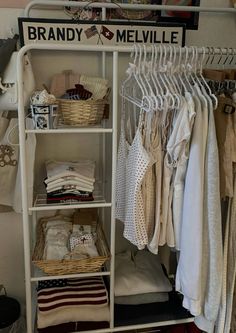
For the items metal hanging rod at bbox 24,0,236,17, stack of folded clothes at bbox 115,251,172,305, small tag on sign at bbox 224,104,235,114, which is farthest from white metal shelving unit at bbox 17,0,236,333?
small tag on sign at bbox 224,104,235,114

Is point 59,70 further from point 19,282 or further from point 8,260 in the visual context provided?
point 19,282

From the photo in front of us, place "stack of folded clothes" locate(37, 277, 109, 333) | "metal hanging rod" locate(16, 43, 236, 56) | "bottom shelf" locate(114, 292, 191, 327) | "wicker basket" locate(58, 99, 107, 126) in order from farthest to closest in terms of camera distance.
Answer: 1. "bottom shelf" locate(114, 292, 191, 327)
2. "stack of folded clothes" locate(37, 277, 109, 333)
3. "wicker basket" locate(58, 99, 107, 126)
4. "metal hanging rod" locate(16, 43, 236, 56)

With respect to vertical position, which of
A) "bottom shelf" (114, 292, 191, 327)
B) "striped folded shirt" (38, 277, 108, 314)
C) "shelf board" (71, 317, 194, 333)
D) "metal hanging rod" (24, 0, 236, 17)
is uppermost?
"metal hanging rod" (24, 0, 236, 17)

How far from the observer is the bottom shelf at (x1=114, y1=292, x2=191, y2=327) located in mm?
1553

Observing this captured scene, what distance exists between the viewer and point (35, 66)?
164cm

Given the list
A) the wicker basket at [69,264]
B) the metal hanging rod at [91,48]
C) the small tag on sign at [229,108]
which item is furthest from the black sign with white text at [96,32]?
the wicker basket at [69,264]

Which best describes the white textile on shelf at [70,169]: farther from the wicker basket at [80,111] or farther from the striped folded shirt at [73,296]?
the striped folded shirt at [73,296]

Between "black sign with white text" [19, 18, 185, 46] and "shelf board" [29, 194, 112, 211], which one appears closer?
"shelf board" [29, 194, 112, 211]

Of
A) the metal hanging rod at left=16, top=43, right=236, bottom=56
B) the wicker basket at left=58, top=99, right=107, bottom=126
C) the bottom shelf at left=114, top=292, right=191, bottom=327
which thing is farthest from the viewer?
the bottom shelf at left=114, top=292, right=191, bottom=327

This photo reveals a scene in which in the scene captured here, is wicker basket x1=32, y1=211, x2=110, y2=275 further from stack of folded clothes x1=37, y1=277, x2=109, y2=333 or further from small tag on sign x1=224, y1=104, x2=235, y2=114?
small tag on sign x1=224, y1=104, x2=235, y2=114

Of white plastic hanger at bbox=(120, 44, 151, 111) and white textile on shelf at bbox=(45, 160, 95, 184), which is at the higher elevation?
white plastic hanger at bbox=(120, 44, 151, 111)

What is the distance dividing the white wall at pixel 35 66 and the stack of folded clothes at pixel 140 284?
0.57 m

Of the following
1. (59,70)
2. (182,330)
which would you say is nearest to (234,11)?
(59,70)

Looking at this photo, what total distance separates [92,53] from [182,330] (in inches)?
55.7
